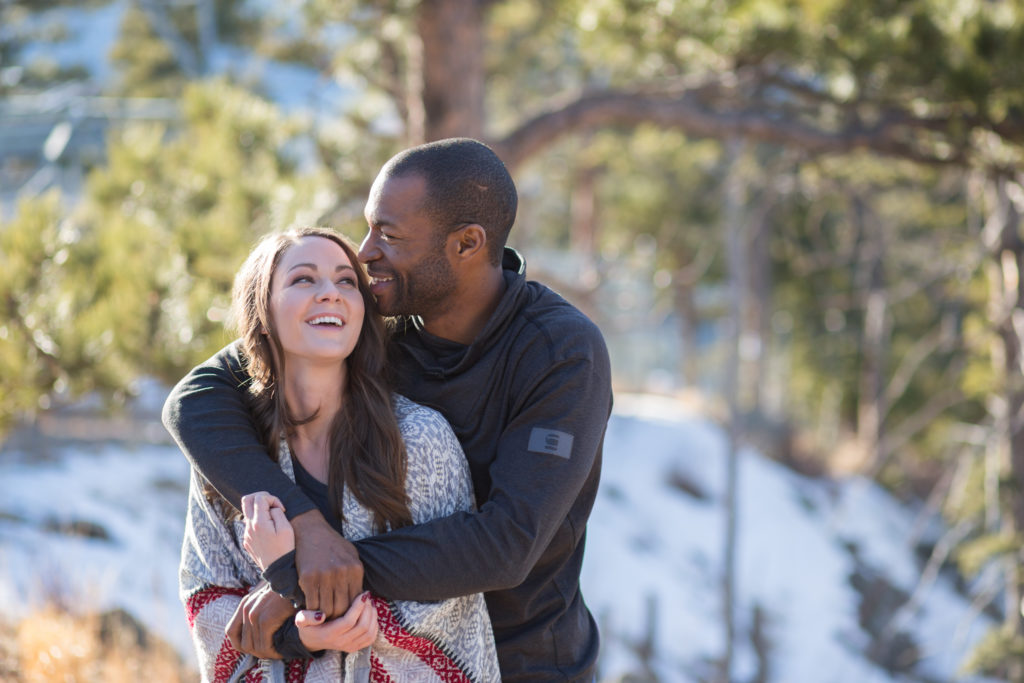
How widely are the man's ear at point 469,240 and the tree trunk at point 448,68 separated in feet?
10.8

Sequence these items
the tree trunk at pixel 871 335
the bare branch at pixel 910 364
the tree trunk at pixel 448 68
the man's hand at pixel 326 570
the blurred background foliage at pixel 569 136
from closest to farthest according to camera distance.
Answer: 1. the man's hand at pixel 326 570
2. the blurred background foliage at pixel 569 136
3. the tree trunk at pixel 448 68
4. the bare branch at pixel 910 364
5. the tree trunk at pixel 871 335

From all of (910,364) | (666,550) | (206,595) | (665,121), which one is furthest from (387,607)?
(666,550)

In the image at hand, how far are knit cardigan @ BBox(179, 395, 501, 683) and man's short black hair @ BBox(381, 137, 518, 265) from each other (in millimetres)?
334

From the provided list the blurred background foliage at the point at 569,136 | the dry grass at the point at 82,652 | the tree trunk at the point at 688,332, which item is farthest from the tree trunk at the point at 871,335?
the dry grass at the point at 82,652

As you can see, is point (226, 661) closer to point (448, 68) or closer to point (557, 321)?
point (557, 321)

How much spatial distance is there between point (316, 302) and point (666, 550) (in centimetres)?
1004

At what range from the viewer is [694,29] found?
4.91 metres

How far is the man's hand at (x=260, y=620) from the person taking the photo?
5.57 feet

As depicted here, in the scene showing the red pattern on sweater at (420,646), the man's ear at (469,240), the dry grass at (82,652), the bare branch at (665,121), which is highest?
the bare branch at (665,121)

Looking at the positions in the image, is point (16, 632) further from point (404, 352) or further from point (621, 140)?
point (621, 140)

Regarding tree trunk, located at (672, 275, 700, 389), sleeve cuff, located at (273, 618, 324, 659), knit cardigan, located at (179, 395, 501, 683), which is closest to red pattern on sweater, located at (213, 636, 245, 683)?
knit cardigan, located at (179, 395, 501, 683)

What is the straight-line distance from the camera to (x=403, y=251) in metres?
1.92

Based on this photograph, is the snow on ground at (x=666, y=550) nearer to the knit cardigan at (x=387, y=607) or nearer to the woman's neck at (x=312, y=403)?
the knit cardigan at (x=387, y=607)

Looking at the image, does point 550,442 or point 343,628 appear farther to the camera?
point 550,442
